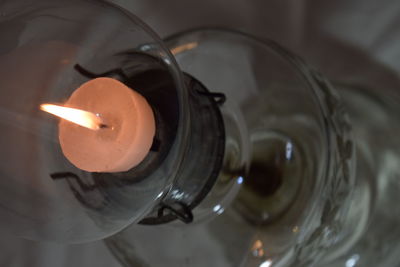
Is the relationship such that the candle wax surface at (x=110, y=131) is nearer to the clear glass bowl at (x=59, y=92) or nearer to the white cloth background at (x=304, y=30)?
the clear glass bowl at (x=59, y=92)

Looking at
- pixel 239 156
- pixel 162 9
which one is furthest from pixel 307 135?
pixel 162 9

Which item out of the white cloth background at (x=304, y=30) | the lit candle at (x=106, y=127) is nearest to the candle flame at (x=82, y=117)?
the lit candle at (x=106, y=127)

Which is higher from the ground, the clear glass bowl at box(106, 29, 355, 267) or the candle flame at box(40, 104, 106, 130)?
the candle flame at box(40, 104, 106, 130)

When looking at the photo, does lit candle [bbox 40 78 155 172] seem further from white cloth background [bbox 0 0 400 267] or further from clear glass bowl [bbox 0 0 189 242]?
white cloth background [bbox 0 0 400 267]

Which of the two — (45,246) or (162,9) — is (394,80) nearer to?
(162,9)

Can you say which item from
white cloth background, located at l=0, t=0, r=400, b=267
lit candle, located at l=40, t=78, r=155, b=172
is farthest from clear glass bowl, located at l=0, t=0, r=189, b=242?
white cloth background, located at l=0, t=0, r=400, b=267

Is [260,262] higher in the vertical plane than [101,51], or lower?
lower
